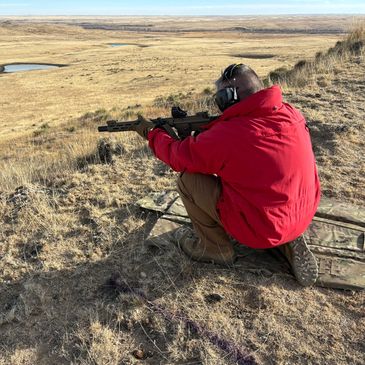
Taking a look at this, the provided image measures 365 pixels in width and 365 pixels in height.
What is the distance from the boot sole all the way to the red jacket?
10.0 inches

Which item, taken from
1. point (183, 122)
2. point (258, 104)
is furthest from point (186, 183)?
point (258, 104)

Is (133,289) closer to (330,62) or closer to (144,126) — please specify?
(144,126)

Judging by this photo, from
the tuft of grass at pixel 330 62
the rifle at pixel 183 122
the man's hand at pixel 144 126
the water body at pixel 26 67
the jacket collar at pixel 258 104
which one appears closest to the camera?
the jacket collar at pixel 258 104

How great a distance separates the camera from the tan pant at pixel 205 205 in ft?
10.8

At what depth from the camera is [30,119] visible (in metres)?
21.9

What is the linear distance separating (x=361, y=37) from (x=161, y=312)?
44.3 feet

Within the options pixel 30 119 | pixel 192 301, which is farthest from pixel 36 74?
pixel 192 301

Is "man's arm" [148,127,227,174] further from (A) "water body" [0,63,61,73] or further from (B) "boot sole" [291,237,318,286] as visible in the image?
(A) "water body" [0,63,61,73]

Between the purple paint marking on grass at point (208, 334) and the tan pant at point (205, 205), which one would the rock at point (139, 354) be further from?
the tan pant at point (205, 205)

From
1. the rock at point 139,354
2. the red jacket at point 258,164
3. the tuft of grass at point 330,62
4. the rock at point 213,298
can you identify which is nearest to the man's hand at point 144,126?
the red jacket at point 258,164

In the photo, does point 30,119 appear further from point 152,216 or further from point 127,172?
point 152,216

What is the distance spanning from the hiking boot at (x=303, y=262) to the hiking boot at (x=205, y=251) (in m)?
0.54

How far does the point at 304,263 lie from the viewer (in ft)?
11.5

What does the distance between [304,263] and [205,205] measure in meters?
0.97
